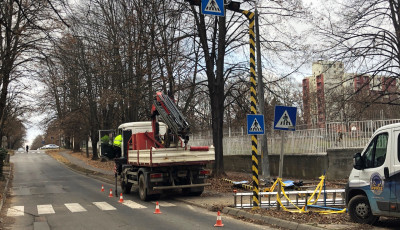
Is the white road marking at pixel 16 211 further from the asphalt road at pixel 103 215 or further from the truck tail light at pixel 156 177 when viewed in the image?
the truck tail light at pixel 156 177

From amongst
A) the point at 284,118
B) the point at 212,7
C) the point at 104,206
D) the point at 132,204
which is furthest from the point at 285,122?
the point at 104,206

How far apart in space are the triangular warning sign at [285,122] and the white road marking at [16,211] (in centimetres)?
818

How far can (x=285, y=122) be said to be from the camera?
9.77 meters

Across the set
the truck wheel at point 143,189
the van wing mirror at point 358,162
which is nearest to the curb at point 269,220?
the van wing mirror at point 358,162

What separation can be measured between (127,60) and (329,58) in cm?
1217

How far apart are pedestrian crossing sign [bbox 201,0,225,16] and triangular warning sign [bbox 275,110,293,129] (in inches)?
122

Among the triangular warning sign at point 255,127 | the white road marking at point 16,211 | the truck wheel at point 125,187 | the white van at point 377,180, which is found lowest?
the white road marking at point 16,211

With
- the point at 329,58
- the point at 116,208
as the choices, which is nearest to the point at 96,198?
the point at 116,208

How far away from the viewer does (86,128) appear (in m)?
43.8

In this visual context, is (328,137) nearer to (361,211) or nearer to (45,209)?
(361,211)

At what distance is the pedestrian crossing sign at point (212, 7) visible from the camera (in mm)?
9867

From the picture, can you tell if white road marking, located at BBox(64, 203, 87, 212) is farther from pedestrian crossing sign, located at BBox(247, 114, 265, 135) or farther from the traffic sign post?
the traffic sign post

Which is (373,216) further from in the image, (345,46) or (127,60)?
(127,60)

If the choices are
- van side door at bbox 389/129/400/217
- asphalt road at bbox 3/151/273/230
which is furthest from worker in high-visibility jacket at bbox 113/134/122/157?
van side door at bbox 389/129/400/217
